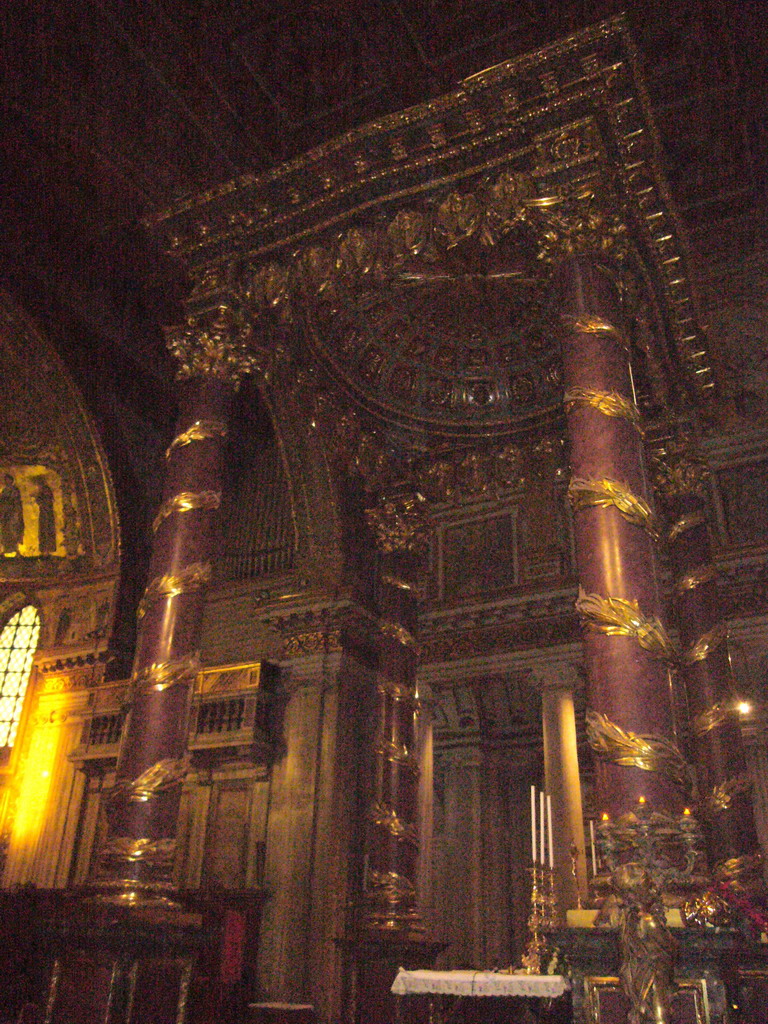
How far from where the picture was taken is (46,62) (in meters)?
9.40

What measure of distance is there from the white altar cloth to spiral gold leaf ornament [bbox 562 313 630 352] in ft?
16.6

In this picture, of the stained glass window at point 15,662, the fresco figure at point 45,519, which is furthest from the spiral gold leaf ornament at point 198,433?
the stained glass window at point 15,662

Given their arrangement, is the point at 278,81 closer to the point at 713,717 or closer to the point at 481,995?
the point at 713,717

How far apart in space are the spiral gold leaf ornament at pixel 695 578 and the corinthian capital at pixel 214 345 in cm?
551

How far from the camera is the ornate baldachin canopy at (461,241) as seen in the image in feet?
25.4

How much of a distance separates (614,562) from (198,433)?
4.40 meters

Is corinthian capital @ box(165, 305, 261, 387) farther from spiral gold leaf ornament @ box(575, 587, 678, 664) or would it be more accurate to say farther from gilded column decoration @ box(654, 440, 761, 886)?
gilded column decoration @ box(654, 440, 761, 886)

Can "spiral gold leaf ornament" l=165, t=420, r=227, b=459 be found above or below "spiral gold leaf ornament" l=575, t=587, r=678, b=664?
above

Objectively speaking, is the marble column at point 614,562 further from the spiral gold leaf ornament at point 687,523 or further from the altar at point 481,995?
the spiral gold leaf ornament at point 687,523

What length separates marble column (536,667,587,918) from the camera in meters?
10.5

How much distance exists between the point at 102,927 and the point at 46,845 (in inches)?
354

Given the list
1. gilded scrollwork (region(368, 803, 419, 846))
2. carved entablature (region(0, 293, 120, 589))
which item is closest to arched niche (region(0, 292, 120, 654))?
carved entablature (region(0, 293, 120, 589))

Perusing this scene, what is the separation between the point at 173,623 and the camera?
7.52 meters

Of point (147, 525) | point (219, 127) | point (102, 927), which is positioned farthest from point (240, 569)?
point (102, 927)
